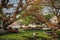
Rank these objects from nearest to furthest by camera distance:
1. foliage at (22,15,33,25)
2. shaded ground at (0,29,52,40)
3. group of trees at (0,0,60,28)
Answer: shaded ground at (0,29,52,40), group of trees at (0,0,60,28), foliage at (22,15,33,25)

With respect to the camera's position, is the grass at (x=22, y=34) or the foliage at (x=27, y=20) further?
the foliage at (x=27, y=20)

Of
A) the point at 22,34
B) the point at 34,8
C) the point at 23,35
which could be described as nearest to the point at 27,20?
the point at 34,8

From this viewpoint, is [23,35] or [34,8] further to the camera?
[34,8]

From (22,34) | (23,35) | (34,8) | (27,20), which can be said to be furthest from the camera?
(27,20)

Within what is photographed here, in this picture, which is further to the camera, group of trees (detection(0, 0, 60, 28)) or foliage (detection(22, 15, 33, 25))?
foliage (detection(22, 15, 33, 25))

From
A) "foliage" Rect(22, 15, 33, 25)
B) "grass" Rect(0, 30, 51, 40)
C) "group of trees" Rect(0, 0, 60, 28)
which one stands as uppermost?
"group of trees" Rect(0, 0, 60, 28)

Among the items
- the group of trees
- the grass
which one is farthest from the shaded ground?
the group of trees

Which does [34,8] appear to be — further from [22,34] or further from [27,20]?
[22,34]

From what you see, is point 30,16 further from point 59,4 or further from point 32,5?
point 59,4

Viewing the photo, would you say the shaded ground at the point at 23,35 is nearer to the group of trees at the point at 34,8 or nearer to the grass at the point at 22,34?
the grass at the point at 22,34

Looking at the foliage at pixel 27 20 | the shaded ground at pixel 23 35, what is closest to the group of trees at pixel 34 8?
the foliage at pixel 27 20

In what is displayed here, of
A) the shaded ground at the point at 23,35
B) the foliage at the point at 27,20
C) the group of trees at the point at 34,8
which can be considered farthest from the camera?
the foliage at the point at 27,20

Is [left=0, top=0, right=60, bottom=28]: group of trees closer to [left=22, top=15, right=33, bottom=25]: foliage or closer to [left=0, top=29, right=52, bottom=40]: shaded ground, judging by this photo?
[left=22, top=15, right=33, bottom=25]: foliage

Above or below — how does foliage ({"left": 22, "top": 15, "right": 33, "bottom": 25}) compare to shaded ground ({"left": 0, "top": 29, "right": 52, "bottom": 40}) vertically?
above
